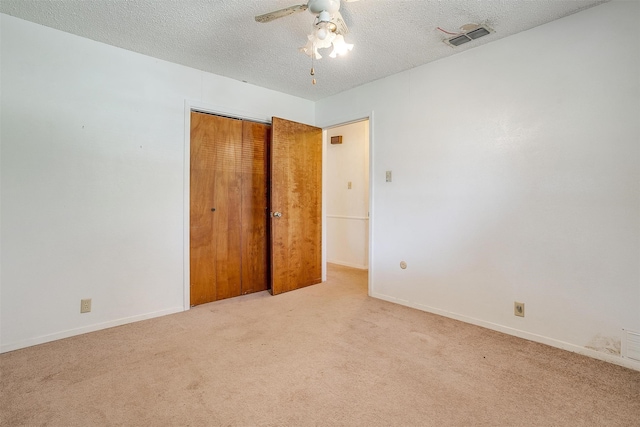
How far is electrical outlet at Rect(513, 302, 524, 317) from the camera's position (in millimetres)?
2410

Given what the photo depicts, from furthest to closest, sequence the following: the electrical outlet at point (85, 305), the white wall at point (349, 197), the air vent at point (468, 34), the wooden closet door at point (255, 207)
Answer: the white wall at point (349, 197) < the wooden closet door at point (255, 207) < the electrical outlet at point (85, 305) < the air vent at point (468, 34)

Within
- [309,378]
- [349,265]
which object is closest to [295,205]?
[349,265]

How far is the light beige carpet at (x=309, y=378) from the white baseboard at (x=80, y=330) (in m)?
0.08

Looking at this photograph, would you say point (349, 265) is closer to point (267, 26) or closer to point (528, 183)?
point (528, 183)

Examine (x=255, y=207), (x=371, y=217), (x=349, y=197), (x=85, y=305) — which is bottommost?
(x=85, y=305)

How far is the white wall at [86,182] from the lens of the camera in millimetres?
2234

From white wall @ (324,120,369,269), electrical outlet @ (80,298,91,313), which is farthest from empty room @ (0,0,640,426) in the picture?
white wall @ (324,120,369,269)

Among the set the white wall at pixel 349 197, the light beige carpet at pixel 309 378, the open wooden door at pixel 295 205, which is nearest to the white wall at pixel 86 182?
the light beige carpet at pixel 309 378

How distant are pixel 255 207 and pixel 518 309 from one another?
2813 millimetres

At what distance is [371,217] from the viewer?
345 cm

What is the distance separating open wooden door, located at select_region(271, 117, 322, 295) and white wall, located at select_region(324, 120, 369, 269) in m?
0.86

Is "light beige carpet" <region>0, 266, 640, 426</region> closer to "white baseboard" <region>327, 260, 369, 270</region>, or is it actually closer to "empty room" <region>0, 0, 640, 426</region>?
"empty room" <region>0, 0, 640, 426</region>

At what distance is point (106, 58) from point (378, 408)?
3367 millimetres

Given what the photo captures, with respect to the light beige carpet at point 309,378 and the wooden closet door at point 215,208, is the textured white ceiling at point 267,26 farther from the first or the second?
the light beige carpet at point 309,378
